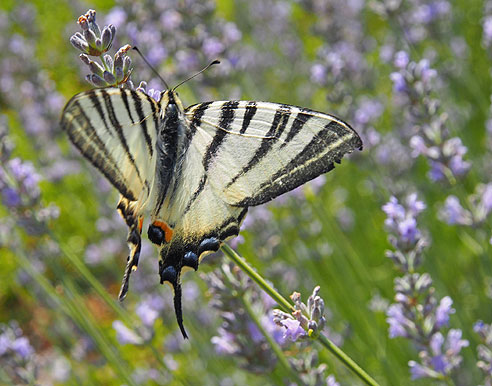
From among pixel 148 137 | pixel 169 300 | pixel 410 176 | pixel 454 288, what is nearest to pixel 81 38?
pixel 148 137

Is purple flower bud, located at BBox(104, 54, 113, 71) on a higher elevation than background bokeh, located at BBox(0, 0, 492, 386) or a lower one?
higher

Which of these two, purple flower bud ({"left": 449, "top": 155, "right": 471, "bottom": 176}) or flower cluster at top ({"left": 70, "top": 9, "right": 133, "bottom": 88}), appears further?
purple flower bud ({"left": 449, "top": 155, "right": 471, "bottom": 176})

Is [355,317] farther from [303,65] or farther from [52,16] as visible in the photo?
[52,16]

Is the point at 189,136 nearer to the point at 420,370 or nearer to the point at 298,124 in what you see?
the point at 298,124

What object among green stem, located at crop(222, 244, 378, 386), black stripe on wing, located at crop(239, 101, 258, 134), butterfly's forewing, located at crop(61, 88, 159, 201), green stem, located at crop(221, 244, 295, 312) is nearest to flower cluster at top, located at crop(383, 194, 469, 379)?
green stem, located at crop(222, 244, 378, 386)

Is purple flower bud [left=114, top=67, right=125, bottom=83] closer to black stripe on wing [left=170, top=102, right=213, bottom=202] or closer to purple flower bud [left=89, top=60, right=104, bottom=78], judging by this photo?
purple flower bud [left=89, top=60, right=104, bottom=78]

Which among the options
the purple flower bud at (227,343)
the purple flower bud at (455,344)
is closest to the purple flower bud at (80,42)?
the purple flower bud at (227,343)

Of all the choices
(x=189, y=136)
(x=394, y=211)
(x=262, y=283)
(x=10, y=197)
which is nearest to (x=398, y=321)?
(x=394, y=211)
